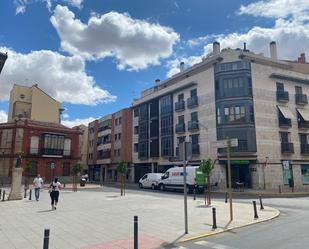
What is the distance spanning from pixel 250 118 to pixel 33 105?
39.7 m

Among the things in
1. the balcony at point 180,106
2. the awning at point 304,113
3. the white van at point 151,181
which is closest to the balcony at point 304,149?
the awning at point 304,113

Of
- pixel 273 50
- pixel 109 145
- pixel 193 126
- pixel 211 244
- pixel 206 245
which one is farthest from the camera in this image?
pixel 109 145

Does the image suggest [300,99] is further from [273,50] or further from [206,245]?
[206,245]

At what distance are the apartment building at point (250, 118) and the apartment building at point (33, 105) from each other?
27.6 metres

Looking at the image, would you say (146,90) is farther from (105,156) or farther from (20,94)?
(20,94)

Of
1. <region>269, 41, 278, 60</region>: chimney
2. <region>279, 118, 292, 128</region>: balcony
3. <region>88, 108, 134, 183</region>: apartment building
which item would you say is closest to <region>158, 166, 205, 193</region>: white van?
<region>279, 118, 292, 128</region>: balcony

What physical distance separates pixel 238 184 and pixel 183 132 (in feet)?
36.9

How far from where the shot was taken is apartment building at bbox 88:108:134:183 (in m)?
53.5


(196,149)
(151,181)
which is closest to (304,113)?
(196,149)

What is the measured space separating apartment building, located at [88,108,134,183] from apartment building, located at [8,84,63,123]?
10.2 meters

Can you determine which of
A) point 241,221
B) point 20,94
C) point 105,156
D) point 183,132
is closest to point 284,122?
point 183,132

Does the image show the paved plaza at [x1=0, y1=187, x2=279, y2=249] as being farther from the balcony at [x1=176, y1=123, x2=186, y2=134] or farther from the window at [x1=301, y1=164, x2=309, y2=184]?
the balcony at [x1=176, y1=123, x2=186, y2=134]

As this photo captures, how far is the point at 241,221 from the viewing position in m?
11.7

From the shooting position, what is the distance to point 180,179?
29938 mm
